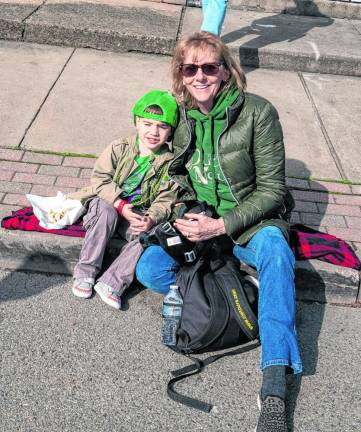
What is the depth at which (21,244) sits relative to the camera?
3602 millimetres

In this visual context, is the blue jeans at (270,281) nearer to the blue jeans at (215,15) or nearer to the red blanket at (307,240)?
the red blanket at (307,240)

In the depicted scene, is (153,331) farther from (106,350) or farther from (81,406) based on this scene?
(81,406)

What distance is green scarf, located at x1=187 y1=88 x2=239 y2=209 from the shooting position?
3.21 metres

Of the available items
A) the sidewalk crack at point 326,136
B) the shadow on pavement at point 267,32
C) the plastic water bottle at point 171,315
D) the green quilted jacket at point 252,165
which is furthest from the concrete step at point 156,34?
the plastic water bottle at point 171,315

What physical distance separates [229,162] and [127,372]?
1.17m

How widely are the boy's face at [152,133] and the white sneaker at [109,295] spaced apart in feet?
2.60

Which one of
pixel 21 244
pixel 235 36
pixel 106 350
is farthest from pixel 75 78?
pixel 106 350

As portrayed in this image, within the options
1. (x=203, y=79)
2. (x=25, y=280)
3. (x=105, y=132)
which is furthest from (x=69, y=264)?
(x=105, y=132)

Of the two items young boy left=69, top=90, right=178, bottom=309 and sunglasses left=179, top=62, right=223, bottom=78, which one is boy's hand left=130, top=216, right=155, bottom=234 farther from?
sunglasses left=179, top=62, right=223, bottom=78

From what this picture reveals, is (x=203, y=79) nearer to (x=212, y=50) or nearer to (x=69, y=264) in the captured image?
(x=212, y=50)

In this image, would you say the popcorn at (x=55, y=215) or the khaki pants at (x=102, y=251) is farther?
the popcorn at (x=55, y=215)

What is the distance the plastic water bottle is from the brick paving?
1.16m

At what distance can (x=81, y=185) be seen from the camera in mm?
4125

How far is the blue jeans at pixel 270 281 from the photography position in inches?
109
